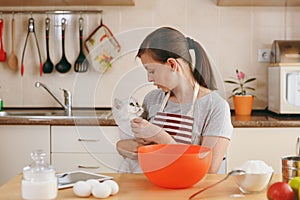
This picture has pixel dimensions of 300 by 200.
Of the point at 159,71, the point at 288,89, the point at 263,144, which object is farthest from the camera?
the point at 288,89

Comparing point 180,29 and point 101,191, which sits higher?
point 180,29

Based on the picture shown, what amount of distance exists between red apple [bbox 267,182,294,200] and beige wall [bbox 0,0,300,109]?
184 centimetres

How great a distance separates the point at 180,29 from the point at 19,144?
1157mm

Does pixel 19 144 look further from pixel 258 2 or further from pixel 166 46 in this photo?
pixel 258 2

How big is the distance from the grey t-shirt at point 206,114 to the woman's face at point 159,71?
0.28 m

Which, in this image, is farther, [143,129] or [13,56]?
[13,56]

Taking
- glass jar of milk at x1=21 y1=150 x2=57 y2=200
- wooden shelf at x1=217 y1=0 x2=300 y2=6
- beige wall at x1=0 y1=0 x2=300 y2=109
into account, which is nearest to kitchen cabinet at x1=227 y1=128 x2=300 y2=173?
beige wall at x1=0 y1=0 x2=300 y2=109

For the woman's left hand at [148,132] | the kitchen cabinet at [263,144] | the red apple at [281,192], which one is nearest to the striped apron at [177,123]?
the woman's left hand at [148,132]

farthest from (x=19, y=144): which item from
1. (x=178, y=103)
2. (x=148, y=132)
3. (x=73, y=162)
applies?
(x=148, y=132)

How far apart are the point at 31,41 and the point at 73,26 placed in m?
0.27

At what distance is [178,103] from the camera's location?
1887 mm

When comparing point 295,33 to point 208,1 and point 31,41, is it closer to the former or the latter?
point 208,1

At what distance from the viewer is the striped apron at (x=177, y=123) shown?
1.79m

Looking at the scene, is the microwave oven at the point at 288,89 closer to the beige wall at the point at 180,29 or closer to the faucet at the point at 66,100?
the beige wall at the point at 180,29
